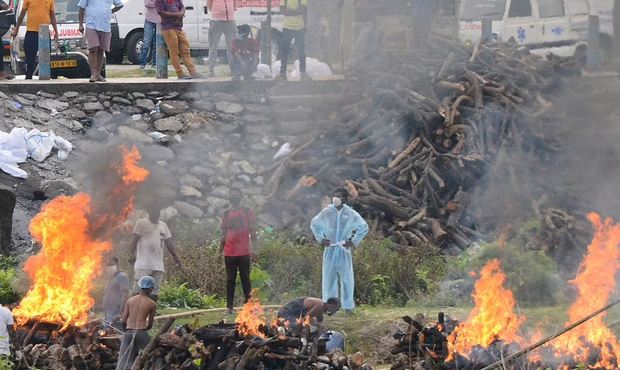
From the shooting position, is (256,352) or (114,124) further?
(114,124)

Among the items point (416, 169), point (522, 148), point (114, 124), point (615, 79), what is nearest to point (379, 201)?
point (416, 169)

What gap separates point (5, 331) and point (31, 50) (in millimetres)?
10495

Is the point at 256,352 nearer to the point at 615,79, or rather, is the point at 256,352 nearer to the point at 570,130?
the point at 570,130

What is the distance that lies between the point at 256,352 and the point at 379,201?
810 cm

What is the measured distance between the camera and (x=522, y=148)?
23.3 metres

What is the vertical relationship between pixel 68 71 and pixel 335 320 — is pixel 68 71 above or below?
above

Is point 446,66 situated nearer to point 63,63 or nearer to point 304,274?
point 304,274

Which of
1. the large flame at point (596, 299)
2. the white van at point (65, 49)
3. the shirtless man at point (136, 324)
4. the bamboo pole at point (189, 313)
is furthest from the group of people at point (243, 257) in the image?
the white van at point (65, 49)

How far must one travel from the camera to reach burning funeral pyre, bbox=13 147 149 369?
1473 cm

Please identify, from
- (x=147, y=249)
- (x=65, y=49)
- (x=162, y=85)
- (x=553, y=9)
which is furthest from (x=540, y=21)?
(x=147, y=249)

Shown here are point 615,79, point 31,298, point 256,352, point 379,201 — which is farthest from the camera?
point 615,79

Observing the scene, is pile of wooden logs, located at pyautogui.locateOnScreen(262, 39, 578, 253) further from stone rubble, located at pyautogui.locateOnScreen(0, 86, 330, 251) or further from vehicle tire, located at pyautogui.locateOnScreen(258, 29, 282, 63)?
vehicle tire, located at pyautogui.locateOnScreen(258, 29, 282, 63)

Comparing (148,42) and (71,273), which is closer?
(71,273)

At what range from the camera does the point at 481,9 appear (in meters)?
28.6
